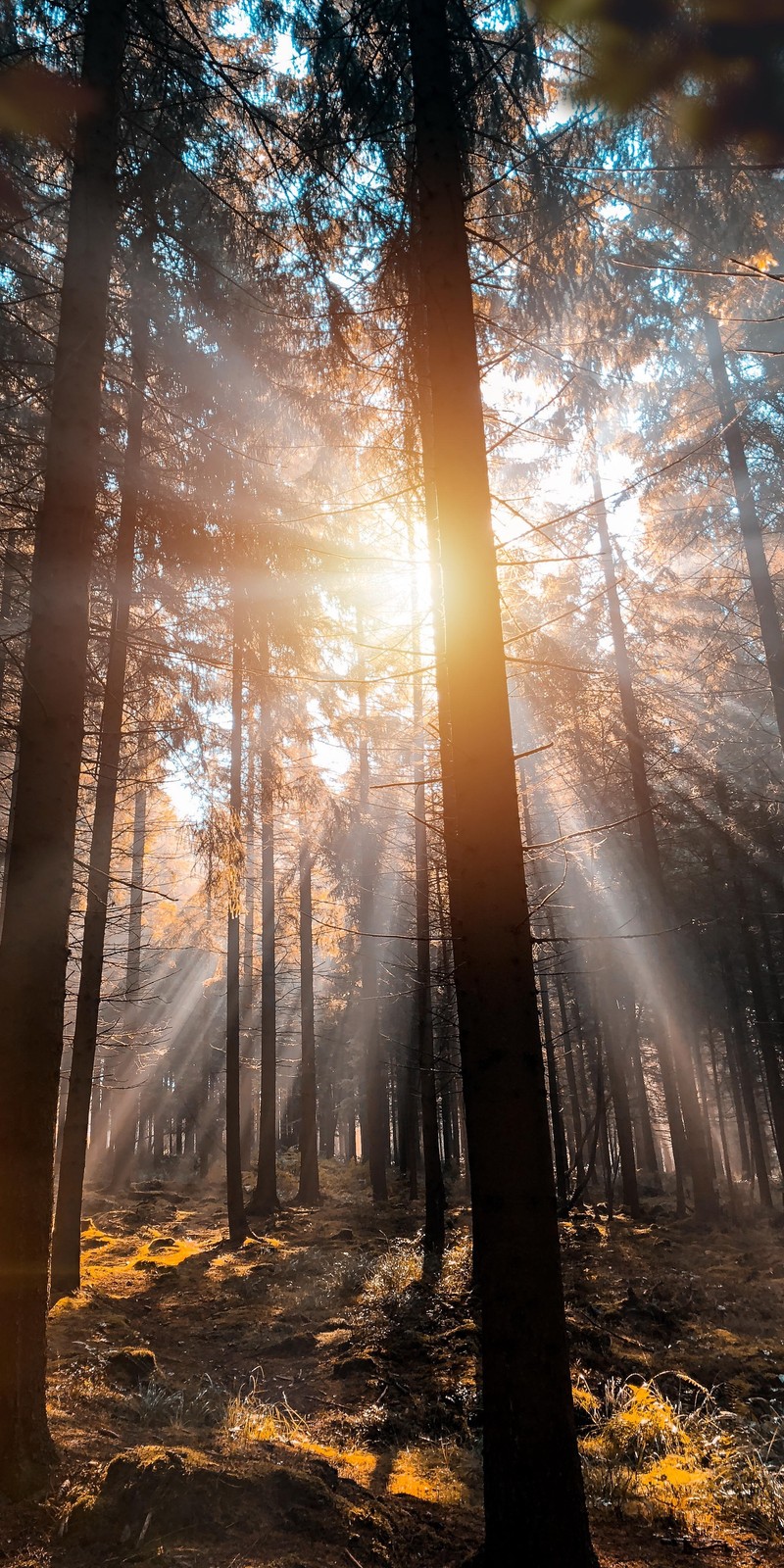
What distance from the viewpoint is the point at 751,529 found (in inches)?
529

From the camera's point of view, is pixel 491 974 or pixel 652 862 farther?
pixel 652 862

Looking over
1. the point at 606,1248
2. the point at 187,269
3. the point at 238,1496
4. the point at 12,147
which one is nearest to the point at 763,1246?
the point at 606,1248

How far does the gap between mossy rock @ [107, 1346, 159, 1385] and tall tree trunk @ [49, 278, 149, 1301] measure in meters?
2.99

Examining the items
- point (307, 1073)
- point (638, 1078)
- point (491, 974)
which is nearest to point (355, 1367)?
point (491, 974)

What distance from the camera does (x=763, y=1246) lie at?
15039 mm

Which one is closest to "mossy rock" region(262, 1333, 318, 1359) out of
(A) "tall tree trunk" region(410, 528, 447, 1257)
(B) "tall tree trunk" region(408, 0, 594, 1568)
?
(A) "tall tree trunk" region(410, 528, 447, 1257)

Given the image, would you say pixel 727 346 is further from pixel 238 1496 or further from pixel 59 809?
pixel 238 1496

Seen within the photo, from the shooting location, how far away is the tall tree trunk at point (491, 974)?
3.36 meters

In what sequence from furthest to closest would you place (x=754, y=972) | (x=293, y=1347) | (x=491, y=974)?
(x=754, y=972) < (x=293, y=1347) < (x=491, y=974)

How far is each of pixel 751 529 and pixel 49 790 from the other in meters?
12.6

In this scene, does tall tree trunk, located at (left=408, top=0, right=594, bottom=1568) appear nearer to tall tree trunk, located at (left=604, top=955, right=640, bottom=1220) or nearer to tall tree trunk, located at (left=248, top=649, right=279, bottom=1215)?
tall tree trunk, located at (left=248, top=649, right=279, bottom=1215)

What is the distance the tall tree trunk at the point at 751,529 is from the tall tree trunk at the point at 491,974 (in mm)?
9798

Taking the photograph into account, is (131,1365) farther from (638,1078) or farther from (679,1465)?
(638,1078)

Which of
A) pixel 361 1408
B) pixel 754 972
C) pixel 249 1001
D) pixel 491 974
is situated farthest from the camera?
pixel 249 1001
